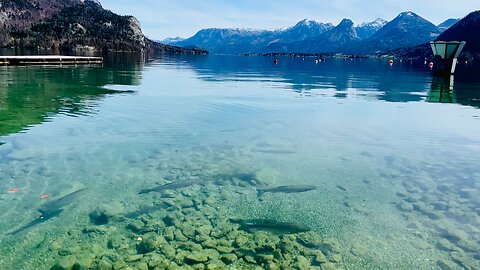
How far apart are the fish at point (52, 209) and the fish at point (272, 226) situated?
628 cm

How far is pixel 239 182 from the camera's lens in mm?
15945

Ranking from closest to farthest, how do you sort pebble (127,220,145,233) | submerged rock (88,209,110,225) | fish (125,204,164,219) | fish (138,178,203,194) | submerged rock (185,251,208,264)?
1. submerged rock (185,251,208,264)
2. pebble (127,220,145,233)
3. submerged rock (88,209,110,225)
4. fish (125,204,164,219)
5. fish (138,178,203,194)

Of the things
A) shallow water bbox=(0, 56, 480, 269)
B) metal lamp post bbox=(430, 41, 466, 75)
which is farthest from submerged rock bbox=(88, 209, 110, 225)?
metal lamp post bbox=(430, 41, 466, 75)

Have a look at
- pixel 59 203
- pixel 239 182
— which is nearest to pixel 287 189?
pixel 239 182

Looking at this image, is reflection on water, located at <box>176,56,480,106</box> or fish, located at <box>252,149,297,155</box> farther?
reflection on water, located at <box>176,56,480,106</box>

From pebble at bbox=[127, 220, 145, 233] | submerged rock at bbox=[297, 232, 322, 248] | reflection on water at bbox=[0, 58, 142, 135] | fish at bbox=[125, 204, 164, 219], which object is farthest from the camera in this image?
reflection on water at bbox=[0, 58, 142, 135]

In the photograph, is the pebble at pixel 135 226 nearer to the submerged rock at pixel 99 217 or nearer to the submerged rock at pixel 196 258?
the submerged rock at pixel 99 217

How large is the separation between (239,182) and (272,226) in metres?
4.52

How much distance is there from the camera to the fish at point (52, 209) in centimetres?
1174

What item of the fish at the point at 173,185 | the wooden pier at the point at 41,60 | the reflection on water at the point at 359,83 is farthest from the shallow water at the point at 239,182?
the wooden pier at the point at 41,60

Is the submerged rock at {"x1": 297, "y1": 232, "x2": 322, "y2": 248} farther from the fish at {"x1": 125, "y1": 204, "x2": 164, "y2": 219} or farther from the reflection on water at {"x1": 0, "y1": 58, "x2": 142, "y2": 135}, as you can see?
the reflection on water at {"x1": 0, "y1": 58, "x2": 142, "y2": 135}

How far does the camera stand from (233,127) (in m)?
26.0

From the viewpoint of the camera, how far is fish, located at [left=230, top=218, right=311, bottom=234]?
1147 cm

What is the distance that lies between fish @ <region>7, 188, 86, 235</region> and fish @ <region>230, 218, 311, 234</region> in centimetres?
628
